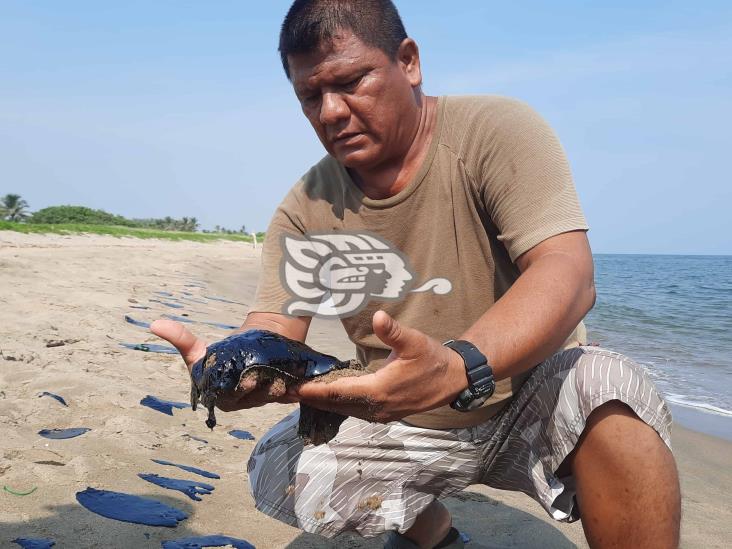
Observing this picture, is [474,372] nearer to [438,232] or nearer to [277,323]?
[438,232]

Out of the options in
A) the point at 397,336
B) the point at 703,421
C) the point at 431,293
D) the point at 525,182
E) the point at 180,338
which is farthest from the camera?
the point at 703,421

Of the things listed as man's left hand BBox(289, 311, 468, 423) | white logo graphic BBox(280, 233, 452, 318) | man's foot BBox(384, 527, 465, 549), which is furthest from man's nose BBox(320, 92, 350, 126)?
man's foot BBox(384, 527, 465, 549)

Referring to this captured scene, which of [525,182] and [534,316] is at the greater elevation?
[525,182]

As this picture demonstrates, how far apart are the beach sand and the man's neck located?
1.50m

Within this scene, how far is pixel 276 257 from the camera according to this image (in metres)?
2.54

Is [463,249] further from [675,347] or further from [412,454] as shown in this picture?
[675,347]

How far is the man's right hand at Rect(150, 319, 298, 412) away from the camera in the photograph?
1.74 metres

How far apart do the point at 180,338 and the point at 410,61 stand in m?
1.35

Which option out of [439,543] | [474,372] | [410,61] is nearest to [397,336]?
[474,372]

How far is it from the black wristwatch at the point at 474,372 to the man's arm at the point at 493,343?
2 centimetres

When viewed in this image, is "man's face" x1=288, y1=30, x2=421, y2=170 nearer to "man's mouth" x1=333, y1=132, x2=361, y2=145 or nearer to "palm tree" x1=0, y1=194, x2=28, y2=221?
"man's mouth" x1=333, y1=132, x2=361, y2=145

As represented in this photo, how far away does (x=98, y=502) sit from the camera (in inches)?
99.9

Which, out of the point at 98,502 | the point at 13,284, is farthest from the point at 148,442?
the point at 13,284

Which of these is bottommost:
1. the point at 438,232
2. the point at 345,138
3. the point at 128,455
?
the point at 128,455
